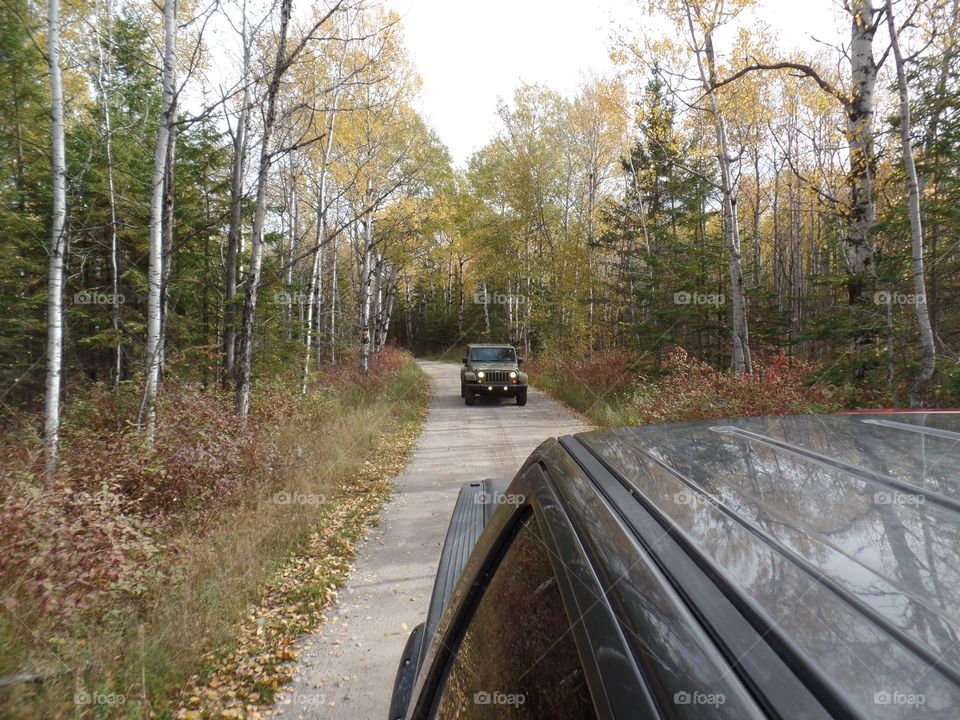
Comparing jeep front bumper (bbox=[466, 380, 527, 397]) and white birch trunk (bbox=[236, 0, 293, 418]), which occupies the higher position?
white birch trunk (bbox=[236, 0, 293, 418])

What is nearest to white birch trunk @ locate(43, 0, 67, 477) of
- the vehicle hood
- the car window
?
the car window

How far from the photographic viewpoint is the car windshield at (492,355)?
1617 cm

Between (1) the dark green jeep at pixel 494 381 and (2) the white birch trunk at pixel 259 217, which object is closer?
(2) the white birch trunk at pixel 259 217

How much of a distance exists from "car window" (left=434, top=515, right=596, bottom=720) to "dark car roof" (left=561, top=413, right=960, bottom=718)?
0.21 m

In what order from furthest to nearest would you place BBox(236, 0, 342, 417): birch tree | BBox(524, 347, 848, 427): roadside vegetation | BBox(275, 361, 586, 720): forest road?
BBox(524, 347, 848, 427): roadside vegetation, BBox(236, 0, 342, 417): birch tree, BBox(275, 361, 586, 720): forest road

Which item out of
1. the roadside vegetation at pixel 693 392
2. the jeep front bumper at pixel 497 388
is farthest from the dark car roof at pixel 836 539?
the jeep front bumper at pixel 497 388

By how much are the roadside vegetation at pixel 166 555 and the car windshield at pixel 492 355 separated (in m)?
8.43

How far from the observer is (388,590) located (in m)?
4.41

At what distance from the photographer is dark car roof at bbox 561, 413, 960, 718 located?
23.6 inches

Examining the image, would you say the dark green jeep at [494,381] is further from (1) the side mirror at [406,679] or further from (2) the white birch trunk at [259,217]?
(1) the side mirror at [406,679]

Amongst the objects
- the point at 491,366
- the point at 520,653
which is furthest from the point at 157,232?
the point at 491,366

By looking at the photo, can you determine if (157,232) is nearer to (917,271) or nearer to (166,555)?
(166,555)

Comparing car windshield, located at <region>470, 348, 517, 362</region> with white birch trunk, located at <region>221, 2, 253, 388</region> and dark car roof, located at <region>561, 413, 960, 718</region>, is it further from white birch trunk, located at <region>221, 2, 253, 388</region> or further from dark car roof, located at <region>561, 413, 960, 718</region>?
dark car roof, located at <region>561, 413, 960, 718</region>

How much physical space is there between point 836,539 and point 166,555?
4.93 m
